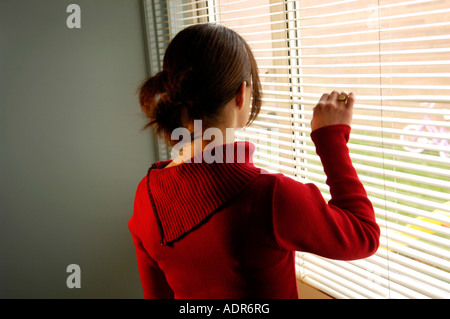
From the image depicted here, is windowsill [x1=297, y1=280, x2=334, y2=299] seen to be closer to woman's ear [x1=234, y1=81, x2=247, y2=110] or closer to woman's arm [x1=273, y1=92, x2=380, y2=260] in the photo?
woman's arm [x1=273, y1=92, x2=380, y2=260]

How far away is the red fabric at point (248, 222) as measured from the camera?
0.66 m

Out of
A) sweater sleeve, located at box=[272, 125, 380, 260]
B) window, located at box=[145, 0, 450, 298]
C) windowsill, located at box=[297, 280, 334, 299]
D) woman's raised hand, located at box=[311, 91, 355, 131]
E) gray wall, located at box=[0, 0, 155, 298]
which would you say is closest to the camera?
sweater sleeve, located at box=[272, 125, 380, 260]

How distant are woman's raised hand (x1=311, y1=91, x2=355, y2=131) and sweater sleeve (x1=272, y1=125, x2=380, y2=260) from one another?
1.0 inches

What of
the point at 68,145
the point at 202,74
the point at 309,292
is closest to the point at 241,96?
the point at 202,74

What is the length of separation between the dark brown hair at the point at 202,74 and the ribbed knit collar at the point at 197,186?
0.07 meters

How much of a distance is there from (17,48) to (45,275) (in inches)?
33.3

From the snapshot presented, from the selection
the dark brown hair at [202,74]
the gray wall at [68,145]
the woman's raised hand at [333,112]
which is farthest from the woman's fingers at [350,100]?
the gray wall at [68,145]

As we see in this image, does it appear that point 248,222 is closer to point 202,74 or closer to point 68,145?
point 202,74

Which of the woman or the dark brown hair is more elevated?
the dark brown hair

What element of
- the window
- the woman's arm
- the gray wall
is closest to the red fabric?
the woman's arm

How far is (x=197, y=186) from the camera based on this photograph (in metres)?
0.71

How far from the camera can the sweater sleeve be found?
65cm

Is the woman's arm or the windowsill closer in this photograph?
the woman's arm

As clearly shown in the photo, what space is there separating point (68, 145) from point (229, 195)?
1074 millimetres
